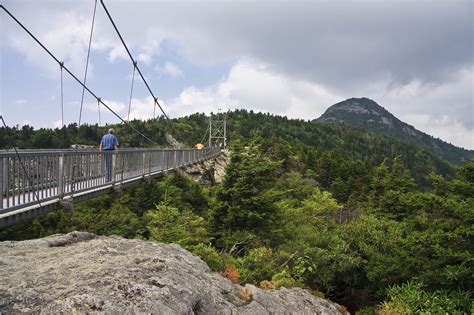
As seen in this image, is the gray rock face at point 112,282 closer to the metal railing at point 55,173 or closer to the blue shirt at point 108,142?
the metal railing at point 55,173

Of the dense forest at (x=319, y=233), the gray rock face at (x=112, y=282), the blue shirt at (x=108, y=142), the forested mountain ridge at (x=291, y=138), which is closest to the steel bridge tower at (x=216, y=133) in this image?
the forested mountain ridge at (x=291, y=138)

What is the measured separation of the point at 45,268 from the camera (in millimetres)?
6004

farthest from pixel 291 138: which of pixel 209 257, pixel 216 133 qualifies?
pixel 209 257

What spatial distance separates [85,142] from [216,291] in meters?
55.7

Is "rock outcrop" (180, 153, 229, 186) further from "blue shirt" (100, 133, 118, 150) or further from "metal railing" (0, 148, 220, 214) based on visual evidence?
"metal railing" (0, 148, 220, 214)

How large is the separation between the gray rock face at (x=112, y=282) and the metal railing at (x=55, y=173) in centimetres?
123

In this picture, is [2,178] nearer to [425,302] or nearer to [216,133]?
[425,302]

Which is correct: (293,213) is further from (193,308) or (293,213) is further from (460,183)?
(193,308)

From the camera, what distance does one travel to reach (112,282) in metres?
5.63

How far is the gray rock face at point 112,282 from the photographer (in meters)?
4.97

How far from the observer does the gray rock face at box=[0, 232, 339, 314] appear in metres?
4.97

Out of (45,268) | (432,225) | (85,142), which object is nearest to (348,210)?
(432,225)

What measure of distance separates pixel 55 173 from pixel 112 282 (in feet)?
6.68

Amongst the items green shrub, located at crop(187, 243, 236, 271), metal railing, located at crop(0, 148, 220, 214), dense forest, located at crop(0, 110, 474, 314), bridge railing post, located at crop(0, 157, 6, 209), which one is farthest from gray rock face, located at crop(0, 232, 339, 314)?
green shrub, located at crop(187, 243, 236, 271)
